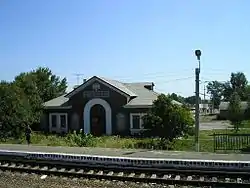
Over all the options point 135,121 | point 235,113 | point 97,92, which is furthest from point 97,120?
point 235,113

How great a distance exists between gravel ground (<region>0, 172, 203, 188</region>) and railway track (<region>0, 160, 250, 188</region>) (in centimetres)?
40

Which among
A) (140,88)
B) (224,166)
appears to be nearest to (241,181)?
(224,166)

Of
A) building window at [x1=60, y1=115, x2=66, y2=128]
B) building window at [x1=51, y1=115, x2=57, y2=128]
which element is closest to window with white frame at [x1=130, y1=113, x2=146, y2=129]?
building window at [x1=60, y1=115, x2=66, y2=128]

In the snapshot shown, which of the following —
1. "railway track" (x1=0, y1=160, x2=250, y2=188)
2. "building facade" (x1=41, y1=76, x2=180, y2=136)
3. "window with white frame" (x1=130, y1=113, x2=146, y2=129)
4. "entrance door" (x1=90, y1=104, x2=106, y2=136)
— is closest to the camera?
"railway track" (x1=0, y1=160, x2=250, y2=188)

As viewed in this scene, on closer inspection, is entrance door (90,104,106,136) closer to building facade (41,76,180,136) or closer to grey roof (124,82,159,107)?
building facade (41,76,180,136)

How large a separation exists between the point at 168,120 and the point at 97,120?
14.5 meters

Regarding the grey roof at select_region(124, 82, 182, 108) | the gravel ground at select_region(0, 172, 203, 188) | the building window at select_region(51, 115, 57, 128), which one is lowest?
the gravel ground at select_region(0, 172, 203, 188)

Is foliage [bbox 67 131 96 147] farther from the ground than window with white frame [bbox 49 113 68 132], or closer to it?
closer to it

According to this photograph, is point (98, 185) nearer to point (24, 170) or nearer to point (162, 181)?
point (162, 181)

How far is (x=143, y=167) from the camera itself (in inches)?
573

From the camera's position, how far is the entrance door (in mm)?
38031

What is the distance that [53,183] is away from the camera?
1319 centimetres

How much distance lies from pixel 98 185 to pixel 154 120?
514 inches

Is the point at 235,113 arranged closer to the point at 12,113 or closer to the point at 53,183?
the point at 12,113
